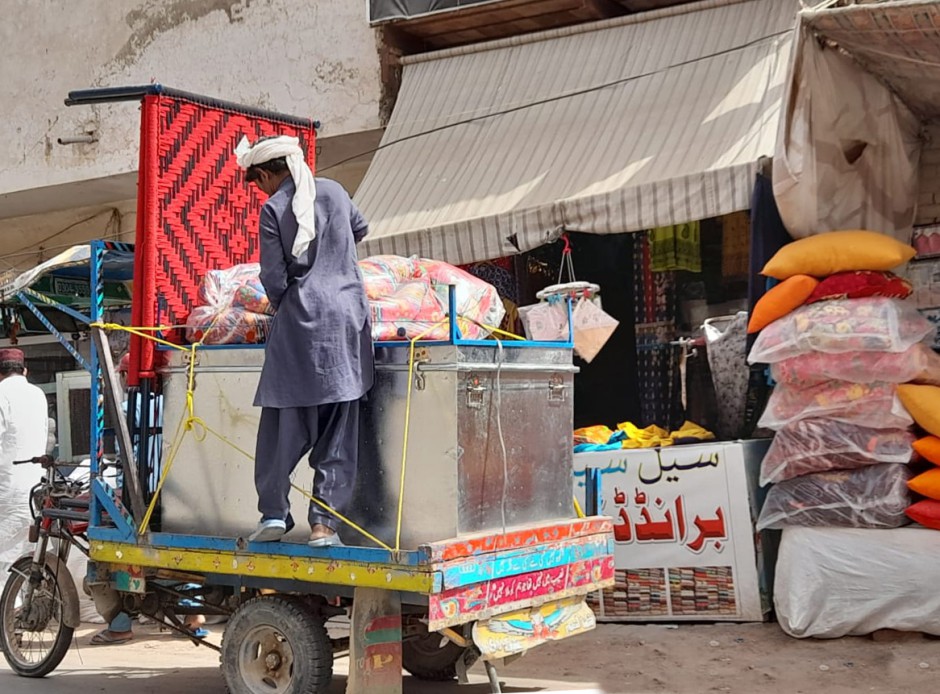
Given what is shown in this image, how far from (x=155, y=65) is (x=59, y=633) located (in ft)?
21.5

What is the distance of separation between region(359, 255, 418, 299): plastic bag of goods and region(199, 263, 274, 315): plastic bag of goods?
0.43 meters

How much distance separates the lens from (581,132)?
8391mm

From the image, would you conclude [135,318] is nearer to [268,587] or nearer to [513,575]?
[268,587]

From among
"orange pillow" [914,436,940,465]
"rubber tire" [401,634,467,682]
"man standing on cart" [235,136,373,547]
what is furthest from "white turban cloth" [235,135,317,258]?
"orange pillow" [914,436,940,465]

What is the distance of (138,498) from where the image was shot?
5.35 metres

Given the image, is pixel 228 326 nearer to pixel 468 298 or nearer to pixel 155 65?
pixel 468 298

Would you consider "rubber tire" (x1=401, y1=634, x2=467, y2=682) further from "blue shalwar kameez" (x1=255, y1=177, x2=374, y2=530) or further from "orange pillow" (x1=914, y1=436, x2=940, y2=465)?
"orange pillow" (x1=914, y1=436, x2=940, y2=465)

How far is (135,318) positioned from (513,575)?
2.17m

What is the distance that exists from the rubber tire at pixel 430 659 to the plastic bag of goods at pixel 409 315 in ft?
5.21

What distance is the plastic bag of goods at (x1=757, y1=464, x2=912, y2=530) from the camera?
5969 mm

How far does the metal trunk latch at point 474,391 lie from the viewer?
4617 millimetres

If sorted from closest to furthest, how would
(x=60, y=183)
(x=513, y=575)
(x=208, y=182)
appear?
1. (x=513, y=575)
2. (x=208, y=182)
3. (x=60, y=183)

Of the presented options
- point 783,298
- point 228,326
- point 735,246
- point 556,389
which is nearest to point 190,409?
point 228,326

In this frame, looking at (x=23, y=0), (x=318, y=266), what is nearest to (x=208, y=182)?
(x=318, y=266)
